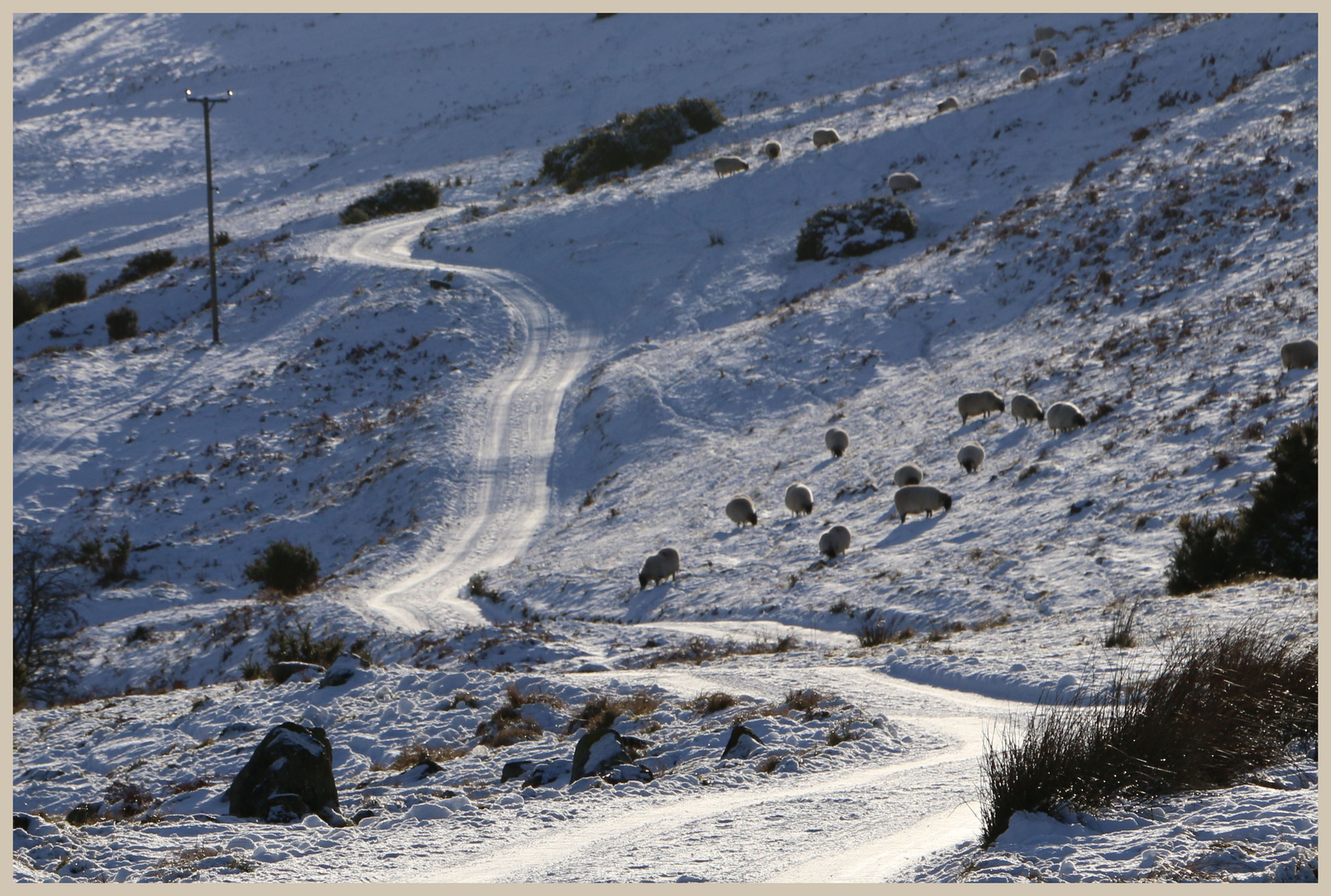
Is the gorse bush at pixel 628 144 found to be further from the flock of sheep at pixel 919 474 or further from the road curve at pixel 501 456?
the flock of sheep at pixel 919 474

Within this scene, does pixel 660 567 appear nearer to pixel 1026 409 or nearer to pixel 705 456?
pixel 705 456

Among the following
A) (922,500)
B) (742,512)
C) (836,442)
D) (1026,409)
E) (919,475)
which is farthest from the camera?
(836,442)

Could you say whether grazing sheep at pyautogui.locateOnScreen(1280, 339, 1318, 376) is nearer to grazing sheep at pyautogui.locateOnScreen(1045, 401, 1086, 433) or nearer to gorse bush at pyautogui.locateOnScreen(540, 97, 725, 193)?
grazing sheep at pyautogui.locateOnScreen(1045, 401, 1086, 433)

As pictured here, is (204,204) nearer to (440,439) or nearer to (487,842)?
(440,439)

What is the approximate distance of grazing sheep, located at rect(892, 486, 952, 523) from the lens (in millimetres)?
19672

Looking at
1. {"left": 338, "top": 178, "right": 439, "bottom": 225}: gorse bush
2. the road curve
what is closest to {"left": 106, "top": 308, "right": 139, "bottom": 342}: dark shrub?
the road curve

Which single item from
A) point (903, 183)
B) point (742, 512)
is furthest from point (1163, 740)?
point (903, 183)

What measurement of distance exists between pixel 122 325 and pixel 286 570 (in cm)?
2488

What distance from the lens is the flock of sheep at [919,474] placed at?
760 inches

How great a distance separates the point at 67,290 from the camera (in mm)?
46688

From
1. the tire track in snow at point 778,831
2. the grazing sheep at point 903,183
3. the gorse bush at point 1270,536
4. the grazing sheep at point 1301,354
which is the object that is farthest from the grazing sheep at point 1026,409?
the grazing sheep at point 903,183

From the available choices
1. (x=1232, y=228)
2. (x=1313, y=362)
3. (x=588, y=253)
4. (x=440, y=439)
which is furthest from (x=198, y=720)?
(x=588, y=253)

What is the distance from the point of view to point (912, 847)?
6387 mm

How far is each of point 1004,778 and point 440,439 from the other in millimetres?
25912
